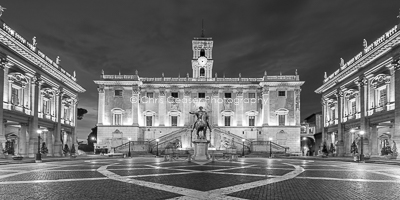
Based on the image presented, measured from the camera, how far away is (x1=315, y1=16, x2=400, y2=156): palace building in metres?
35.7

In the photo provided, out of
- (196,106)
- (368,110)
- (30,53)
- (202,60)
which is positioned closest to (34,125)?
(30,53)

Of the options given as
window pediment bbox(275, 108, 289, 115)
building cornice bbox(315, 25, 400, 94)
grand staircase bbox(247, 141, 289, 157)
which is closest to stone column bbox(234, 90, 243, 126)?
window pediment bbox(275, 108, 289, 115)

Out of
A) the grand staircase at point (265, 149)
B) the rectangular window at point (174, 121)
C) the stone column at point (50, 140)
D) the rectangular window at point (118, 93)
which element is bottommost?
the grand staircase at point (265, 149)

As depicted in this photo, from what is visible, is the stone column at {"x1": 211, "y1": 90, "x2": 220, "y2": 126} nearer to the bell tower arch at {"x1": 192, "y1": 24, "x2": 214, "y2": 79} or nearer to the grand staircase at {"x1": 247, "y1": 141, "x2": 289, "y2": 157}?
the bell tower arch at {"x1": 192, "y1": 24, "x2": 214, "y2": 79}

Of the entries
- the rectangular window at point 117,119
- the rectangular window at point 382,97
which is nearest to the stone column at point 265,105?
the rectangular window at point 382,97

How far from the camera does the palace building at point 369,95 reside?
35688 millimetres

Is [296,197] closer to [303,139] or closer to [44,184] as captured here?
[44,184]

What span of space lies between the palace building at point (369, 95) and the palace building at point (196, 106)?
27.4ft

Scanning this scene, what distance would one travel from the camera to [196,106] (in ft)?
226

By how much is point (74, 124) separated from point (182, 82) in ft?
76.2

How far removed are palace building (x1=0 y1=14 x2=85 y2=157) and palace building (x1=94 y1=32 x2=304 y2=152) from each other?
30.5 feet

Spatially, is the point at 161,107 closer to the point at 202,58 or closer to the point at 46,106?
the point at 202,58

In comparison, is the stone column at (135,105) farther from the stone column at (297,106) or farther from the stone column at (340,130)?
the stone column at (340,130)

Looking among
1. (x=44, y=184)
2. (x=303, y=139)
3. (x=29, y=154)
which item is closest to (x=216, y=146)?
(x=29, y=154)
